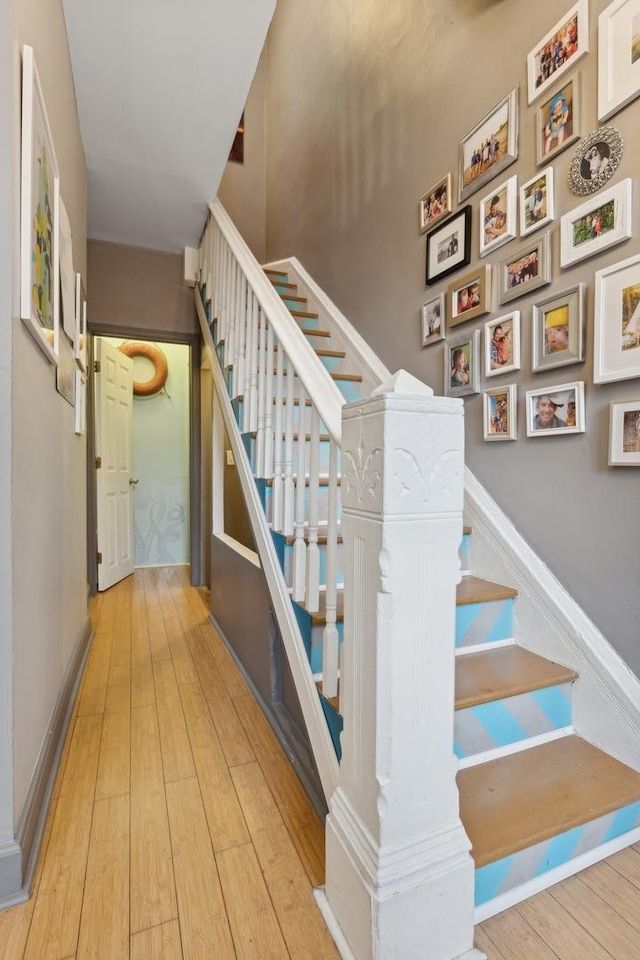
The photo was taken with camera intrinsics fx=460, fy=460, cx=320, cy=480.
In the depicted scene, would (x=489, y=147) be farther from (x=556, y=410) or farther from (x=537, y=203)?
(x=556, y=410)

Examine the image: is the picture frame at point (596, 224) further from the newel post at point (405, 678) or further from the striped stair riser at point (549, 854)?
the striped stair riser at point (549, 854)

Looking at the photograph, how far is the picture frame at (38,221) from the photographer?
1.10 meters

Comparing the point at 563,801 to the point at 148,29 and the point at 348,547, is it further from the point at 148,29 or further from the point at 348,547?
the point at 148,29

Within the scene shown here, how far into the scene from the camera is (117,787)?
140cm

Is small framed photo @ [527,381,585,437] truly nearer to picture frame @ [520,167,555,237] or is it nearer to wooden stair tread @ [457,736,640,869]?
picture frame @ [520,167,555,237]

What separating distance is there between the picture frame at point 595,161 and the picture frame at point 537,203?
0.22 feet

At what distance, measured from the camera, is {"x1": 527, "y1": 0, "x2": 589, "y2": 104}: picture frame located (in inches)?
52.6

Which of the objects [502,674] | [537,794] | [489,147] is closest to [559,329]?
[489,147]

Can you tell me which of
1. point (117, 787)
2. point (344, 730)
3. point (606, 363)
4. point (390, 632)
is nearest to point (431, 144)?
point (606, 363)

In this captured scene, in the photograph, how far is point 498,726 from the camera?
49.7 inches

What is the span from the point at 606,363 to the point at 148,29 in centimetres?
207

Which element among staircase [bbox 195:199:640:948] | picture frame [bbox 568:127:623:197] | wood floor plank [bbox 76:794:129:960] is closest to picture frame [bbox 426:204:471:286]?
picture frame [bbox 568:127:623:197]

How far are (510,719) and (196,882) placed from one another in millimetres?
885

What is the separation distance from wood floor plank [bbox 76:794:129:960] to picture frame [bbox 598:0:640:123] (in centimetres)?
232
